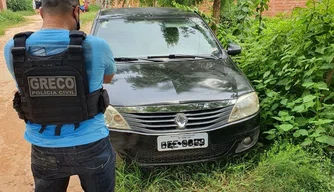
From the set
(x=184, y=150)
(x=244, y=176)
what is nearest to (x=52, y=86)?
(x=184, y=150)

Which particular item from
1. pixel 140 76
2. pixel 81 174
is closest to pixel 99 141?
pixel 81 174

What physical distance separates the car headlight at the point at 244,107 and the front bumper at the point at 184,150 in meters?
0.05

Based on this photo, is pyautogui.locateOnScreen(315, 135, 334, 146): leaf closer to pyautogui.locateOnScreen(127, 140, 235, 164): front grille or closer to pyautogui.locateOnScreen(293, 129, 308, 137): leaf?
pyautogui.locateOnScreen(293, 129, 308, 137): leaf

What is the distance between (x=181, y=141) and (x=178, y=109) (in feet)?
0.87

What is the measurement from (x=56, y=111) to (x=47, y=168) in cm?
36

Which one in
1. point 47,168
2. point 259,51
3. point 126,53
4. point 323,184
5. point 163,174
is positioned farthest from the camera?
point 259,51

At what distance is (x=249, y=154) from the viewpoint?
3.27 meters

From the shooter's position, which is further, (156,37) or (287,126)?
(156,37)

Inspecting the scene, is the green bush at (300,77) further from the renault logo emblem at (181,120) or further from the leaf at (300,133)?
the renault logo emblem at (181,120)

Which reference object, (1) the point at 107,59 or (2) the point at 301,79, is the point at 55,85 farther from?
(2) the point at 301,79

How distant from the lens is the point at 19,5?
25797 millimetres

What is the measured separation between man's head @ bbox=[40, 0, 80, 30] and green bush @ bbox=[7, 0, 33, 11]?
2640 centimetres

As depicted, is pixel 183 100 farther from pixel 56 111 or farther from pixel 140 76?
pixel 56 111

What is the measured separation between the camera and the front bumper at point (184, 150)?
2.75 metres
